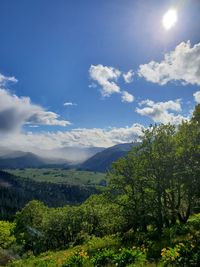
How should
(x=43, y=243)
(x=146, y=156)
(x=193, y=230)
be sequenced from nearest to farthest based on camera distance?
(x=193, y=230)
(x=146, y=156)
(x=43, y=243)

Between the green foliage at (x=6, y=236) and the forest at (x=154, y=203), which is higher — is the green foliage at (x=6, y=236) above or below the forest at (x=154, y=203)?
below

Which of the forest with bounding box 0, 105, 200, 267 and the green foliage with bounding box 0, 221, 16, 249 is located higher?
the forest with bounding box 0, 105, 200, 267

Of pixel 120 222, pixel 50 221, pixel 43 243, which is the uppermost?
pixel 120 222

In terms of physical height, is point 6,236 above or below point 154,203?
below

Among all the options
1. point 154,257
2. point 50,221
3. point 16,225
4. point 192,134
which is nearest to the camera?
point 154,257

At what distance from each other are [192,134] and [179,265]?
18306 millimetres

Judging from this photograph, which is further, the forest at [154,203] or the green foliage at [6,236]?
the green foliage at [6,236]

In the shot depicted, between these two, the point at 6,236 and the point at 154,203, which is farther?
the point at 6,236

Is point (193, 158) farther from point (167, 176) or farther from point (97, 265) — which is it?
point (97, 265)

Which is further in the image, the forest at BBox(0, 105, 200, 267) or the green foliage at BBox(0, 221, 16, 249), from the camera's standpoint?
the green foliage at BBox(0, 221, 16, 249)

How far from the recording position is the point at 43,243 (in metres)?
95.4

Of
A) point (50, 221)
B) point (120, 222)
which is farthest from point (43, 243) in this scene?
point (120, 222)

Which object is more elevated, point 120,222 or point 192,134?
point 192,134

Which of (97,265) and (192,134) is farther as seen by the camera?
(192,134)
